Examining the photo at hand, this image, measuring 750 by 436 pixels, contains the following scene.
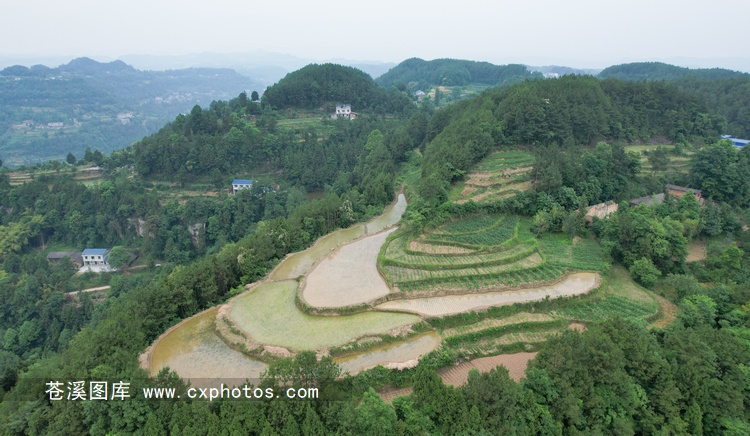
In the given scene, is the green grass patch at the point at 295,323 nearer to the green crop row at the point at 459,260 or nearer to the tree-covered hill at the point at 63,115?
the green crop row at the point at 459,260

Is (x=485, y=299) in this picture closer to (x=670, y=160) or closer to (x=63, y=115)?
(x=670, y=160)

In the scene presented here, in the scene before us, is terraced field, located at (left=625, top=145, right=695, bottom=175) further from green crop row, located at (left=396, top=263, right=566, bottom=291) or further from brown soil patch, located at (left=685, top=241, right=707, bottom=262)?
green crop row, located at (left=396, top=263, right=566, bottom=291)

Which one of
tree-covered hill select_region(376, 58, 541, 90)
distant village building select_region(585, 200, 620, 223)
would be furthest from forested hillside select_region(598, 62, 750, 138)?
tree-covered hill select_region(376, 58, 541, 90)


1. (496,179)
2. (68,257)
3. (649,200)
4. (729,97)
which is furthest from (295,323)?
(729,97)

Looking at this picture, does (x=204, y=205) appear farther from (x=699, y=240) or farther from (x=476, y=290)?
(x=699, y=240)

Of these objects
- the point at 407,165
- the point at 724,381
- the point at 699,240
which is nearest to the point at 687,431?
the point at 724,381
